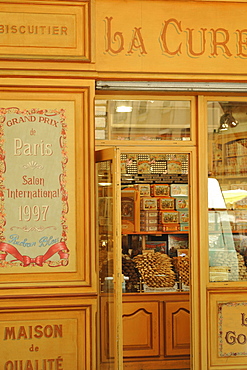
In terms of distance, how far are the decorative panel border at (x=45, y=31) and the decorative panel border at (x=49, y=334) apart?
2199mm

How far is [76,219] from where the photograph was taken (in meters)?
4.80

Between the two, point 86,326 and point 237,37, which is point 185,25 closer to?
point 237,37

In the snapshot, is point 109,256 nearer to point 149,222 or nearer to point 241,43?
point 149,222

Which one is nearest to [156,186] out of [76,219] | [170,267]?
[170,267]

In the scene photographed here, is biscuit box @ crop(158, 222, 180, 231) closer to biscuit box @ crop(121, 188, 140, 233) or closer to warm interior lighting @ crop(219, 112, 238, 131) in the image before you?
biscuit box @ crop(121, 188, 140, 233)

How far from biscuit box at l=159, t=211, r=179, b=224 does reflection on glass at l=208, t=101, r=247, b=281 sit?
3.93ft

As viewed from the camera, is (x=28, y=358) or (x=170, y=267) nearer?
(x=28, y=358)

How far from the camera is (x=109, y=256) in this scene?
15.5 feet

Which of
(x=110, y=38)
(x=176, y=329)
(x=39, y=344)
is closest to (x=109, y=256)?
(x=39, y=344)

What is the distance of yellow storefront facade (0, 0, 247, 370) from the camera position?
15.5ft

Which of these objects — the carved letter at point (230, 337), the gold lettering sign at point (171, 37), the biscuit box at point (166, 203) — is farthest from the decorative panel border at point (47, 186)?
the biscuit box at point (166, 203)

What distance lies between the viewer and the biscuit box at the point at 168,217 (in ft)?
20.9

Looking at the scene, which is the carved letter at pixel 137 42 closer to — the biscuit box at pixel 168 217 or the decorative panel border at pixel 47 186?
the decorative panel border at pixel 47 186

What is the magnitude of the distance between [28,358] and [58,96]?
2354mm
